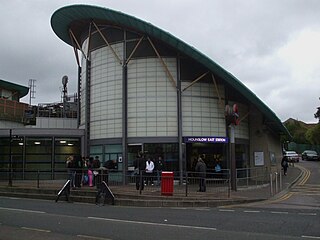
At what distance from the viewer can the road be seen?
890 centimetres

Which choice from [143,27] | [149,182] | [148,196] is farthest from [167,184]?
[143,27]

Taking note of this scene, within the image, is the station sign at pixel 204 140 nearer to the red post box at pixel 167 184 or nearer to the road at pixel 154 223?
the red post box at pixel 167 184

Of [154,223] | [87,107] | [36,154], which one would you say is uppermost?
[87,107]

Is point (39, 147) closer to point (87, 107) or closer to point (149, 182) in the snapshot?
point (87, 107)

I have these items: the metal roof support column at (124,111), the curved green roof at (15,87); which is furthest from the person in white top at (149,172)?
the curved green roof at (15,87)

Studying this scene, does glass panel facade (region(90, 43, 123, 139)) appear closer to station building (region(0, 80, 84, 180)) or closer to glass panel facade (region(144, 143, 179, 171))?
station building (region(0, 80, 84, 180))

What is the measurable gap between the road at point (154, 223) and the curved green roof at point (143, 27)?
10.7 metres

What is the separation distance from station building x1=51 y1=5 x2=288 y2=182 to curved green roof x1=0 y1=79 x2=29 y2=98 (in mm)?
14264

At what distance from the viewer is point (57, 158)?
26344 mm

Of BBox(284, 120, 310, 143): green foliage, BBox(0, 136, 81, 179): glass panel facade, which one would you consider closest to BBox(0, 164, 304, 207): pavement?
BBox(0, 136, 81, 179): glass panel facade

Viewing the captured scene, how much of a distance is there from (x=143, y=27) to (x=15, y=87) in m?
21.2

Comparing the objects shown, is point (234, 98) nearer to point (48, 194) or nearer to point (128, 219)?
point (48, 194)

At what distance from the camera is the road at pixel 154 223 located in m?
8.90

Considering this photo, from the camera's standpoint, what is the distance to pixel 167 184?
55.4ft
